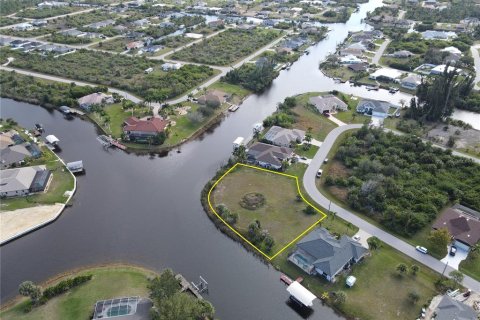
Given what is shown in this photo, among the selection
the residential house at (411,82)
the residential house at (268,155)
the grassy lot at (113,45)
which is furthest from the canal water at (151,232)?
the grassy lot at (113,45)

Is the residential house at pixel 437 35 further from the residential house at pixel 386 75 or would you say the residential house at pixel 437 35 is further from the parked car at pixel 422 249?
the parked car at pixel 422 249

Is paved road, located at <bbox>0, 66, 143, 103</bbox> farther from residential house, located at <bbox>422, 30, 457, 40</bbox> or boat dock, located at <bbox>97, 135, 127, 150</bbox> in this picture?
residential house, located at <bbox>422, 30, 457, 40</bbox>

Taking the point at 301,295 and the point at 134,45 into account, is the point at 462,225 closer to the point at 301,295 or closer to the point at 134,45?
the point at 301,295

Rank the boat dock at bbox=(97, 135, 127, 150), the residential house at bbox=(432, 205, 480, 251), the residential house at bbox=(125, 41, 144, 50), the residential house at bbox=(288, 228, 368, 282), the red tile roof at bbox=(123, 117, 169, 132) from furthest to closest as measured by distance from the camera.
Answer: the residential house at bbox=(125, 41, 144, 50)
the red tile roof at bbox=(123, 117, 169, 132)
the boat dock at bbox=(97, 135, 127, 150)
the residential house at bbox=(432, 205, 480, 251)
the residential house at bbox=(288, 228, 368, 282)

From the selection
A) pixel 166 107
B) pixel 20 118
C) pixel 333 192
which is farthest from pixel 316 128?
pixel 20 118

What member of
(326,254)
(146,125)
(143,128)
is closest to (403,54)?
(146,125)

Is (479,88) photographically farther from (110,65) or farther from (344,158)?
(110,65)

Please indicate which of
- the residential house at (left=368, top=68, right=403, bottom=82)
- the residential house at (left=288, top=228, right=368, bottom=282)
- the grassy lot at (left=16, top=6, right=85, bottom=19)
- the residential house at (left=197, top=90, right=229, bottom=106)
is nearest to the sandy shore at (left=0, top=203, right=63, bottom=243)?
the residential house at (left=288, top=228, right=368, bottom=282)
